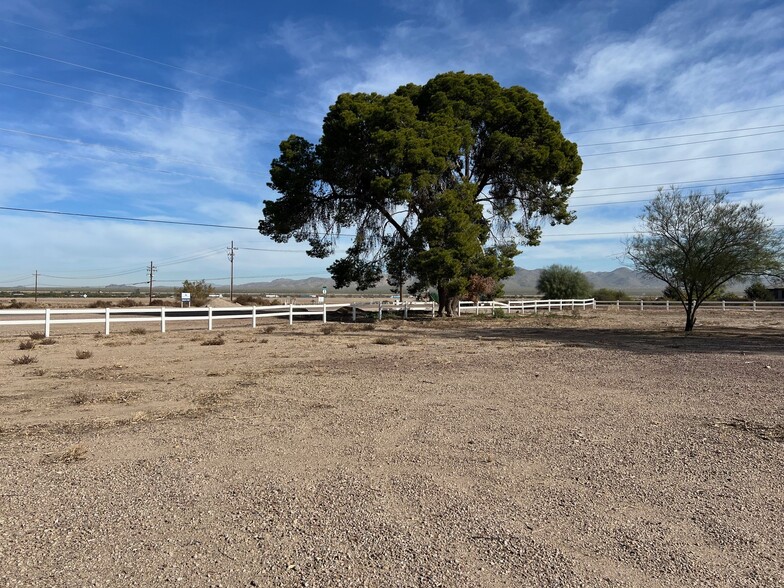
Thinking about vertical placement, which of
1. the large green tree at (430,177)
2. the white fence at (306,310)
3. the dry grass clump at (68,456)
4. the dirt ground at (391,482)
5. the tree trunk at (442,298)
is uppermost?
the large green tree at (430,177)

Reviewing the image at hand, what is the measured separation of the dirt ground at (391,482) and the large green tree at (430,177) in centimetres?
2041

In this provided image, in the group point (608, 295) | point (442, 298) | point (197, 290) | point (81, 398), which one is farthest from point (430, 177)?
point (608, 295)

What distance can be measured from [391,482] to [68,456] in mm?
Result: 3260

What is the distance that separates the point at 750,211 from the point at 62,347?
1115 inches

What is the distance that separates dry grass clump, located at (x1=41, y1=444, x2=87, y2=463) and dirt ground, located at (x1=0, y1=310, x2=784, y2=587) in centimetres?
2

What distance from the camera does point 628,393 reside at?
928cm

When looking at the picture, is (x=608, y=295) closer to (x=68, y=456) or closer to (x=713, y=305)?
(x=713, y=305)

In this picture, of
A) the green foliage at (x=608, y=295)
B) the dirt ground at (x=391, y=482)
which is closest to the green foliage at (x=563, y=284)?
the green foliage at (x=608, y=295)

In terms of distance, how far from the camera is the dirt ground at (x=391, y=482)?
10.8 ft

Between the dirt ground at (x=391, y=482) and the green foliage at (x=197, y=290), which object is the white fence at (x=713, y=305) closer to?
the green foliage at (x=197, y=290)

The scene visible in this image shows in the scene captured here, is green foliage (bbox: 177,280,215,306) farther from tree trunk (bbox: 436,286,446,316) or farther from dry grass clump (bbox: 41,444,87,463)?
dry grass clump (bbox: 41,444,87,463)

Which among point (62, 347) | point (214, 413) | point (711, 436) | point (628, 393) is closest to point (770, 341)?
point (628, 393)

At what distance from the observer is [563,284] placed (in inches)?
2734

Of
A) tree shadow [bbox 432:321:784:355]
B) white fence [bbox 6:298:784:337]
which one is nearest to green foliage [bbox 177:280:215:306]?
white fence [bbox 6:298:784:337]
